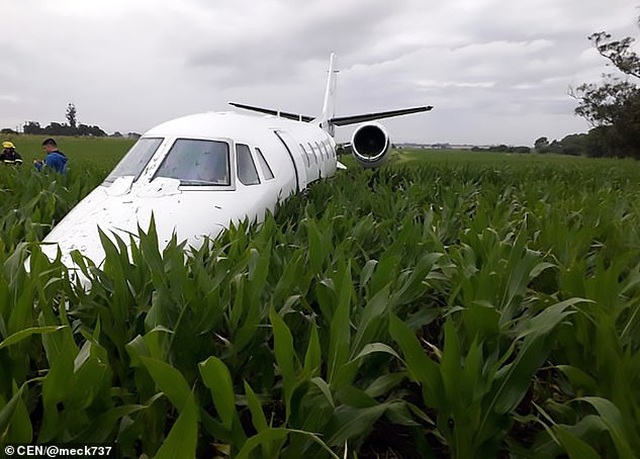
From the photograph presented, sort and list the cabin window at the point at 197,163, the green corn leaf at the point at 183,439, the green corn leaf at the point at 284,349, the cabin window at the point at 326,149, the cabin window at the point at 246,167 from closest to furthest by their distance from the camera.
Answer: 1. the green corn leaf at the point at 183,439
2. the green corn leaf at the point at 284,349
3. the cabin window at the point at 197,163
4. the cabin window at the point at 246,167
5. the cabin window at the point at 326,149

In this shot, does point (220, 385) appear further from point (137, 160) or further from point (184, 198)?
point (137, 160)

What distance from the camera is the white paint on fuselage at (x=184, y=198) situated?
337 centimetres

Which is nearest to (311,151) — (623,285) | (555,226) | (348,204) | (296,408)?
(348,204)

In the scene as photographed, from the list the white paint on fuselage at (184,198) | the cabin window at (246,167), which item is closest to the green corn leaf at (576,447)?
the white paint on fuselage at (184,198)

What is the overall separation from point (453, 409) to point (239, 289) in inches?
36.4

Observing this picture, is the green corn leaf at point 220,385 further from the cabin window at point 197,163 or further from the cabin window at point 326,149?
the cabin window at point 326,149

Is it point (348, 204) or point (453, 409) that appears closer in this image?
point (453, 409)

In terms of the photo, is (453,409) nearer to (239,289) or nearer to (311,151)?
(239,289)

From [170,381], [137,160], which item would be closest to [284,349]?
[170,381]

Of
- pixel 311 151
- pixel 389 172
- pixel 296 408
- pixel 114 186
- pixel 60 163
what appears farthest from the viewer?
pixel 389 172

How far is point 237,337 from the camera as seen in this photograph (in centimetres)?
183

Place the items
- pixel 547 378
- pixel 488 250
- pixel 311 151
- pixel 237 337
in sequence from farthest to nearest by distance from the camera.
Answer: pixel 311 151 → pixel 488 250 → pixel 547 378 → pixel 237 337

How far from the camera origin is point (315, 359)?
1.49m

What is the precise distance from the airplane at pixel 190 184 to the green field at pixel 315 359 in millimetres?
795
